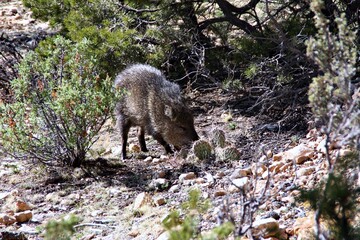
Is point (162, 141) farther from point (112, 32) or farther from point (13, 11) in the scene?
point (13, 11)

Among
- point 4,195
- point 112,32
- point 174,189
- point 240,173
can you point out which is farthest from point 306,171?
point 112,32

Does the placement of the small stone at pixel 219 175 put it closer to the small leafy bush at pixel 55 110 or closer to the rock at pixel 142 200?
the rock at pixel 142 200

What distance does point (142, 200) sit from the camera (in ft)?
17.4

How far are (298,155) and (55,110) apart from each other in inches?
94.0

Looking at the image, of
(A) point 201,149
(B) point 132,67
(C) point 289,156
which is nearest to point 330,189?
(C) point 289,156

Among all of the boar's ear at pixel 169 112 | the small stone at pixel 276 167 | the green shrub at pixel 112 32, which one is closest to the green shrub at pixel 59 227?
the small stone at pixel 276 167

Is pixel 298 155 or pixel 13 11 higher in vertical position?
pixel 13 11

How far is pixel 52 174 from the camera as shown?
640cm

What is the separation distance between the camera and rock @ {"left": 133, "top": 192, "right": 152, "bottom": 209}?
529cm

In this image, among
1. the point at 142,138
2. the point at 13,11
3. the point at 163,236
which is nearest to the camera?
the point at 163,236

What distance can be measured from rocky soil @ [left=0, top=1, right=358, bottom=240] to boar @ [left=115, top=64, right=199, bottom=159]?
8.0 inches

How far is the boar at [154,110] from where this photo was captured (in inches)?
287

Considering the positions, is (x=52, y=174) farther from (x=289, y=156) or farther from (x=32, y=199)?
(x=289, y=156)

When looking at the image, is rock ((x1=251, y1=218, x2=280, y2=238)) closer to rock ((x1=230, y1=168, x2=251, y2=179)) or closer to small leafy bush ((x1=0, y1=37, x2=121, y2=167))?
rock ((x1=230, y1=168, x2=251, y2=179))
